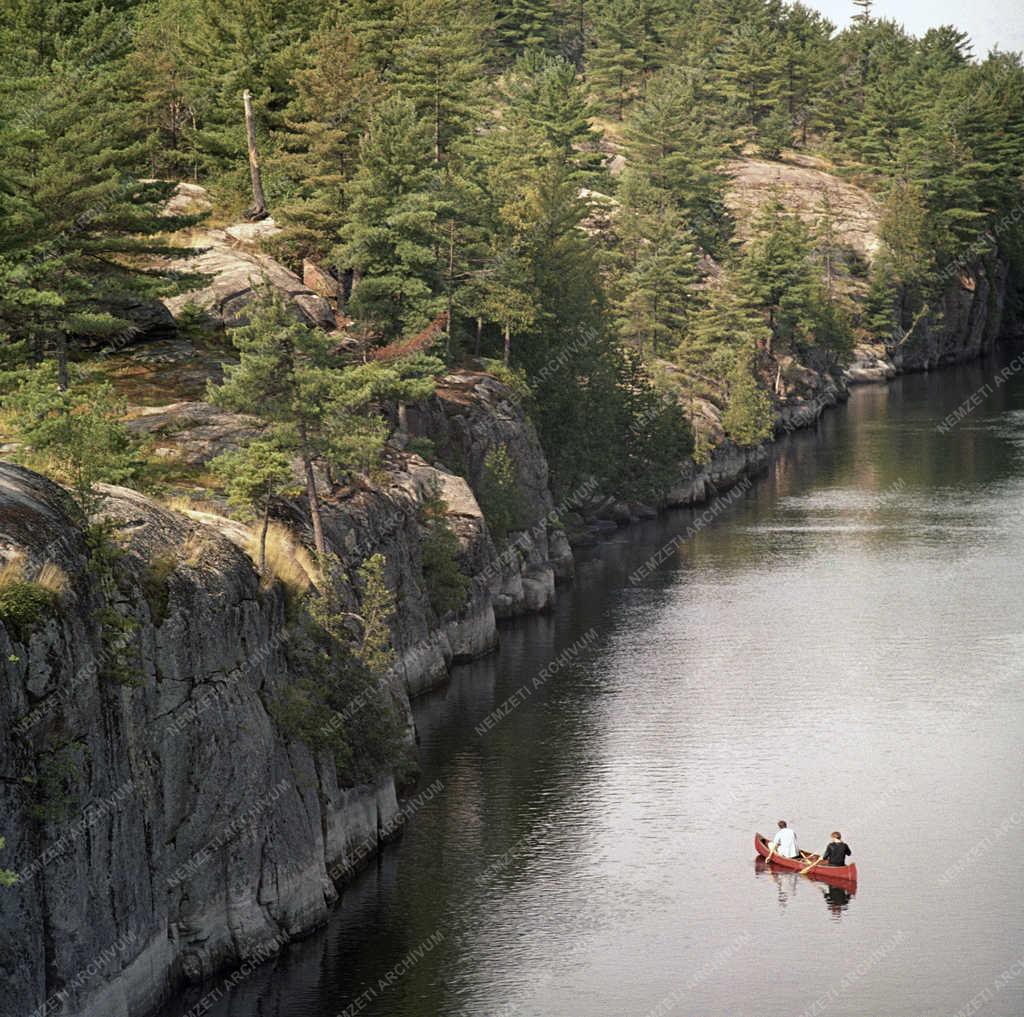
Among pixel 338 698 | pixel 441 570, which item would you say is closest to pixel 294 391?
pixel 338 698

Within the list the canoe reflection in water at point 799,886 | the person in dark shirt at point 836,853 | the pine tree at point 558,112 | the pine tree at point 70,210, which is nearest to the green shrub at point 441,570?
the pine tree at point 70,210

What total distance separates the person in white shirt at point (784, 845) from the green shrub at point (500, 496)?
1443 inches

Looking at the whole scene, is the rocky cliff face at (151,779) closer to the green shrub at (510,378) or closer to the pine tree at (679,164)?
the green shrub at (510,378)

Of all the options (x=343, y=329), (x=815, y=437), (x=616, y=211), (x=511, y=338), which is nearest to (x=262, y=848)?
(x=343, y=329)

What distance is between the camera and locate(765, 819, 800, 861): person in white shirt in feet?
179

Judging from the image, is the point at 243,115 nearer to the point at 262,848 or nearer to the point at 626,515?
the point at 626,515

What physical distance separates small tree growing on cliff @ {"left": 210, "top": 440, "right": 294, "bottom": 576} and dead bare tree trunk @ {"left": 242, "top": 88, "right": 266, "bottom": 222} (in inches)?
1629

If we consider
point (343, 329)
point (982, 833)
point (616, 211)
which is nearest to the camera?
point (982, 833)

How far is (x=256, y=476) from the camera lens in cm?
5872

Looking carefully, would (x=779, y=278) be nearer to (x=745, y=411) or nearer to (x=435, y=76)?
(x=745, y=411)

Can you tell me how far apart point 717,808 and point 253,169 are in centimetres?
5597

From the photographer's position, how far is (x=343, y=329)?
91.6 m

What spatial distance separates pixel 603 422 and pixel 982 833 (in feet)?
191

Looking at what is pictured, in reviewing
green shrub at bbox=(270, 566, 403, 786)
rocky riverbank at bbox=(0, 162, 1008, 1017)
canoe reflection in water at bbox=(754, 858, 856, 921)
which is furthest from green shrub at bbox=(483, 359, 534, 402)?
canoe reflection in water at bbox=(754, 858, 856, 921)
